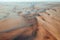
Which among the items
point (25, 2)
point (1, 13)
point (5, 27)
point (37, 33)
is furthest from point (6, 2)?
point (37, 33)

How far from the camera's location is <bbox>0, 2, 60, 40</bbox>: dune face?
79 centimetres

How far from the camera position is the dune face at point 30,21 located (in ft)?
2.60

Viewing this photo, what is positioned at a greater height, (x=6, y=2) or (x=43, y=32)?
(x=6, y=2)

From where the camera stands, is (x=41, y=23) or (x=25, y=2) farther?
(x=25, y=2)

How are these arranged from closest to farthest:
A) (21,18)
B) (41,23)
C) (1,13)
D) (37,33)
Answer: (37,33)
(41,23)
(21,18)
(1,13)

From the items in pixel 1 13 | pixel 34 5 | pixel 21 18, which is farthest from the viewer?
pixel 34 5

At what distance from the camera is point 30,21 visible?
0.97 m

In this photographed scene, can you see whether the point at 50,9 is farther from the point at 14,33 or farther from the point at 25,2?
the point at 14,33

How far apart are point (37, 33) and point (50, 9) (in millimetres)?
492

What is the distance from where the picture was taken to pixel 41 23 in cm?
94

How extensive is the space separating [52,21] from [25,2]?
1.90 feet

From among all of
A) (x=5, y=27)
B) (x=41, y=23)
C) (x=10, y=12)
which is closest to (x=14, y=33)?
(x=5, y=27)

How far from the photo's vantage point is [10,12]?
116cm

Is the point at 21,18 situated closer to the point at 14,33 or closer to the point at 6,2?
the point at 14,33
